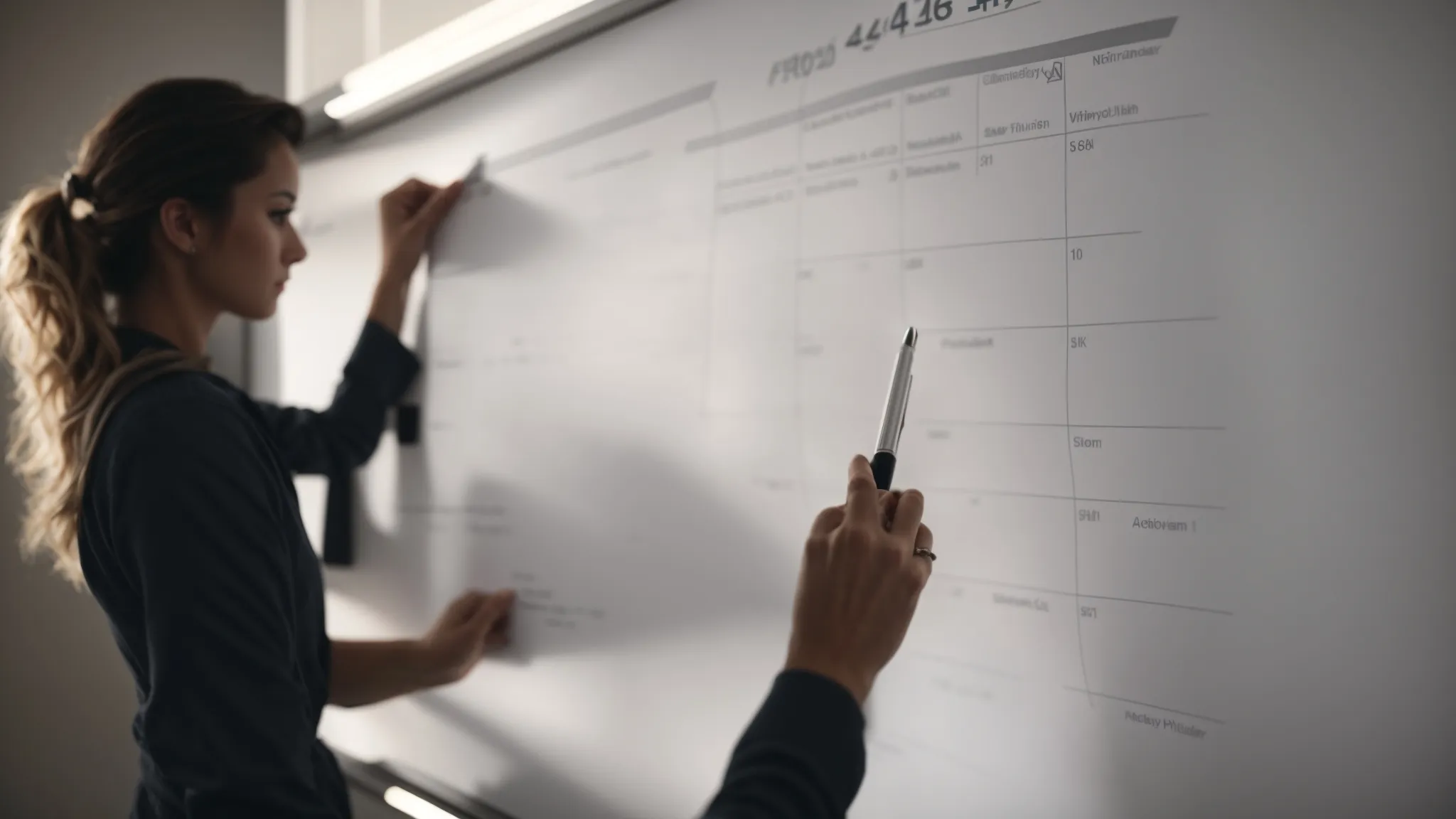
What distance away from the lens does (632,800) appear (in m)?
0.87

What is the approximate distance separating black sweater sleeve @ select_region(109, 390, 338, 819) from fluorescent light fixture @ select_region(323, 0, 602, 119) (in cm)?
51

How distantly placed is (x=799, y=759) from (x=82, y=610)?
5.65 ft

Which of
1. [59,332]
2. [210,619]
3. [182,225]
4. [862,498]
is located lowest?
[210,619]

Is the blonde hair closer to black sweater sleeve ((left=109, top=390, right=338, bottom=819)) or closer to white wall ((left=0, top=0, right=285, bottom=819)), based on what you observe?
black sweater sleeve ((left=109, top=390, right=338, bottom=819))

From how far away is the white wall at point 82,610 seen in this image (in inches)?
63.6

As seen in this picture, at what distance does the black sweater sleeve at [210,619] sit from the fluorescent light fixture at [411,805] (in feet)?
1.29

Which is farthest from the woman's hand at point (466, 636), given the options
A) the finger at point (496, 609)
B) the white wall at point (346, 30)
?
the white wall at point (346, 30)

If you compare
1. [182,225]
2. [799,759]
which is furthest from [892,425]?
[182,225]

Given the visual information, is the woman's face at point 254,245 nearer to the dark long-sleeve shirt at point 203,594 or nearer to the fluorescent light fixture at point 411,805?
the dark long-sleeve shirt at point 203,594

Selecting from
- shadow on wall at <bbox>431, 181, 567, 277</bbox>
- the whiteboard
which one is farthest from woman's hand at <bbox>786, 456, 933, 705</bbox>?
shadow on wall at <bbox>431, 181, 567, 277</bbox>

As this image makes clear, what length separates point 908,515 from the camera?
53 centimetres

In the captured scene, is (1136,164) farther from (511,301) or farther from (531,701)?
(531,701)

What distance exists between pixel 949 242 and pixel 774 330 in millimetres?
176

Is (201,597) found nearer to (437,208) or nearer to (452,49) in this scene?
(437,208)
